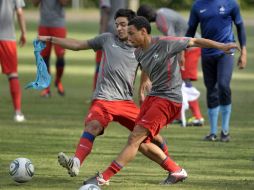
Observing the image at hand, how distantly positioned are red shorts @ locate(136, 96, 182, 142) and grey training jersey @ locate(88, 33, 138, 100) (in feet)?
2.69

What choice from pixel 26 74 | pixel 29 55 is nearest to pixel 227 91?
pixel 26 74

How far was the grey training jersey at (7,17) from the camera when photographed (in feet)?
58.2

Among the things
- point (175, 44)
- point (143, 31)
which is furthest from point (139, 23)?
point (175, 44)

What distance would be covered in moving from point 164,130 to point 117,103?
4859 millimetres

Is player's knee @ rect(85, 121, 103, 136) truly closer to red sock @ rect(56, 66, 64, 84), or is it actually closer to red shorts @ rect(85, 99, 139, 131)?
red shorts @ rect(85, 99, 139, 131)

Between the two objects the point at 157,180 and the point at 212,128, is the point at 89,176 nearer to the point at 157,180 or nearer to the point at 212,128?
the point at 157,180

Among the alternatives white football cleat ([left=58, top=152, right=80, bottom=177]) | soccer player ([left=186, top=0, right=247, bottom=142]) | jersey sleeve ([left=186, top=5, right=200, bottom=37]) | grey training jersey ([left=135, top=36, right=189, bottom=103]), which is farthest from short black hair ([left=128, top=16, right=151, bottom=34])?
jersey sleeve ([left=186, top=5, right=200, bottom=37])

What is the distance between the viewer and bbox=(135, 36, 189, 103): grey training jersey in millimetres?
11320

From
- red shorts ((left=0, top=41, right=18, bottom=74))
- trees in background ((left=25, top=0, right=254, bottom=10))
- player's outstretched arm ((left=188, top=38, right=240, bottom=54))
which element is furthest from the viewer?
trees in background ((left=25, top=0, right=254, bottom=10))

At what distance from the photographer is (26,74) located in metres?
27.4

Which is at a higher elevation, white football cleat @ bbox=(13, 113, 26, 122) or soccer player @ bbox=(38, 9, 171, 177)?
soccer player @ bbox=(38, 9, 171, 177)

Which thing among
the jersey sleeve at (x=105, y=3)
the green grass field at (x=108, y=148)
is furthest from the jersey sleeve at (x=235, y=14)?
the jersey sleeve at (x=105, y=3)

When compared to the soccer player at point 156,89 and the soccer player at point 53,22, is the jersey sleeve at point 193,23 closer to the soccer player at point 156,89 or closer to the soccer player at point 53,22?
the soccer player at point 156,89

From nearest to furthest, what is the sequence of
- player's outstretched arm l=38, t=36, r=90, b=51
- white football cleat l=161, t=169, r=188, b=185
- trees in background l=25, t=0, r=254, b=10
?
white football cleat l=161, t=169, r=188, b=185 < player's outstretched arm l=38, t=36, r=90, b=51 < trees in background l=25, t=0, r=254, b=10
